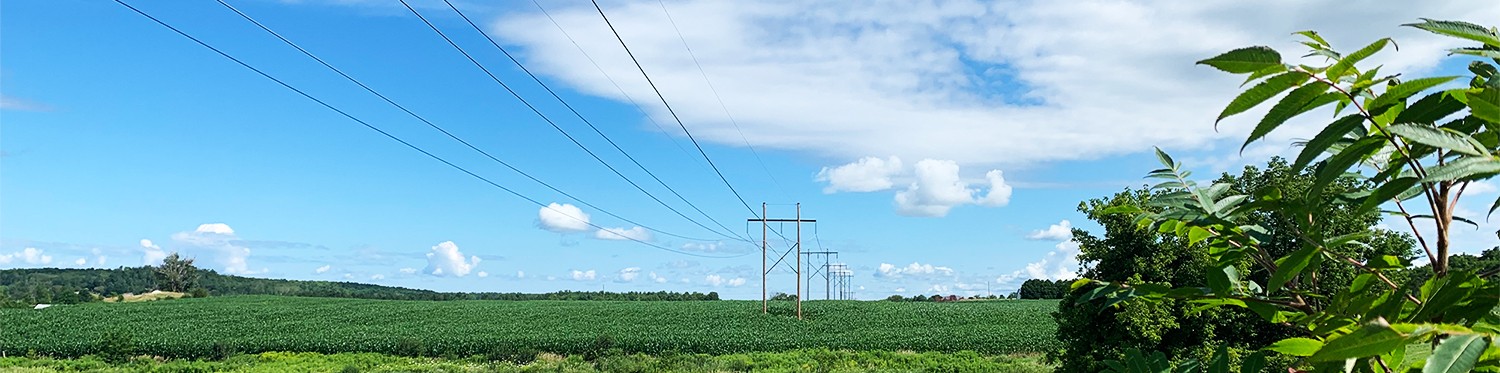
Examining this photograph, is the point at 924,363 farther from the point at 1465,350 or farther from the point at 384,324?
the point at 384,324

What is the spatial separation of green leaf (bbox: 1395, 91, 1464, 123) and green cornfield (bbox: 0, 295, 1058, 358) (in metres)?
26.8

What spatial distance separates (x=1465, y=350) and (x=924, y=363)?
2219 cm

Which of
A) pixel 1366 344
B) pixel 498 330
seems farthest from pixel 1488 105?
pixel 498 330

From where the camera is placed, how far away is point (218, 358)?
101 ft

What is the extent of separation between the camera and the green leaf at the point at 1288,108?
3.38ft

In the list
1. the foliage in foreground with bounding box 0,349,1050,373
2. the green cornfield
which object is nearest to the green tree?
the green cornfield

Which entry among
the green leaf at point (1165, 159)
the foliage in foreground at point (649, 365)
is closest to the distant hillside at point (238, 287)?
the foliage in foreground at point (649, 365)

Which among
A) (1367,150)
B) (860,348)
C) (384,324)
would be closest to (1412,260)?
(1367,150)

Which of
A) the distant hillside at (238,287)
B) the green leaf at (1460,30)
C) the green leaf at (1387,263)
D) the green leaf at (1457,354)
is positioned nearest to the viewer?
the green leaf at (1457,354)

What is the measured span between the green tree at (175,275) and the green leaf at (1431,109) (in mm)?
110911

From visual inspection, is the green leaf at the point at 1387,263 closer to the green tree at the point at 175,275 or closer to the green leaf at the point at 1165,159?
the green leaf at the point at 1165,159

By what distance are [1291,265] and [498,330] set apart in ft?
135

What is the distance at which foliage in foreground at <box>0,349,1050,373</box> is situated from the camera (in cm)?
2100

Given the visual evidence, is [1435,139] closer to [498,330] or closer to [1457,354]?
[1457,354]
